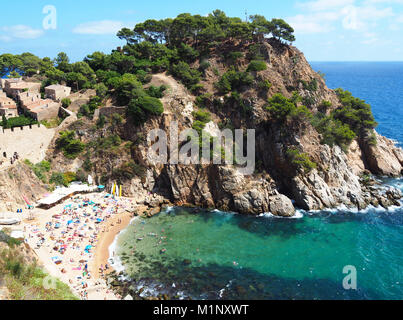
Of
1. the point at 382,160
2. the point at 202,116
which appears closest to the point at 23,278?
the point at 202,116

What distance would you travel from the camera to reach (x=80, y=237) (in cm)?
3516

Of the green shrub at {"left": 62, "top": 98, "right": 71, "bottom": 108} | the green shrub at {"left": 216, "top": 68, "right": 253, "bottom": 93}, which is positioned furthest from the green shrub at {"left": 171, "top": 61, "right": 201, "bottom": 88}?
the green shrub at {"left": 62, "top": 98, "right": 71, "bottom": 108}

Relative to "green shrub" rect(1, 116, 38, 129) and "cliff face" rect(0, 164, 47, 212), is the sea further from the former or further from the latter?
"green shrub" rect(1, 116, 38, 129)

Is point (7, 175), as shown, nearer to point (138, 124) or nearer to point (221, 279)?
point (138, 124)

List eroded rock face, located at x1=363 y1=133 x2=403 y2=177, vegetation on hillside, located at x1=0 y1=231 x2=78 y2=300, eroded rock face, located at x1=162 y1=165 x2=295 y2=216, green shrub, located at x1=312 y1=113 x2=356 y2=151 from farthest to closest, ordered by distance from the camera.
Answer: eroded rock face, located at x1=363 y1=133 x2=403 y2=177
green shrub, located at x1=312 y1=113 x2=356 y2=151
eroded rock face, located at x1=162 y1=165 x2=295 y2=216
vegetation on hillside, located at x1=0 y1=231 x2=78 y2=300

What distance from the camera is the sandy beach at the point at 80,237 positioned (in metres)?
28.8

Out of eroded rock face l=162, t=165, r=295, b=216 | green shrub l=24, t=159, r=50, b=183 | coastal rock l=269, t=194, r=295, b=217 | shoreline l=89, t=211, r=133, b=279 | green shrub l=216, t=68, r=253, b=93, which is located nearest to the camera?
shoreline l=89, t=211, r=133, b=279

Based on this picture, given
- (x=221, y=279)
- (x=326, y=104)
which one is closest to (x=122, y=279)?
(x=221, y=279)

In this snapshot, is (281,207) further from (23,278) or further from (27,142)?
(27,142)

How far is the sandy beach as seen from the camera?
28.8 m

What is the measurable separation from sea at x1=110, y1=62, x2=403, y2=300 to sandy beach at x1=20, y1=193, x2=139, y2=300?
2120 mm

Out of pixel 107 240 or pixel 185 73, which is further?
pixel 185 73

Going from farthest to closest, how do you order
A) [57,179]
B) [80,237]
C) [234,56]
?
[234,56], [57,179], [80,237]

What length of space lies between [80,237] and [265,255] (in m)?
22.2
